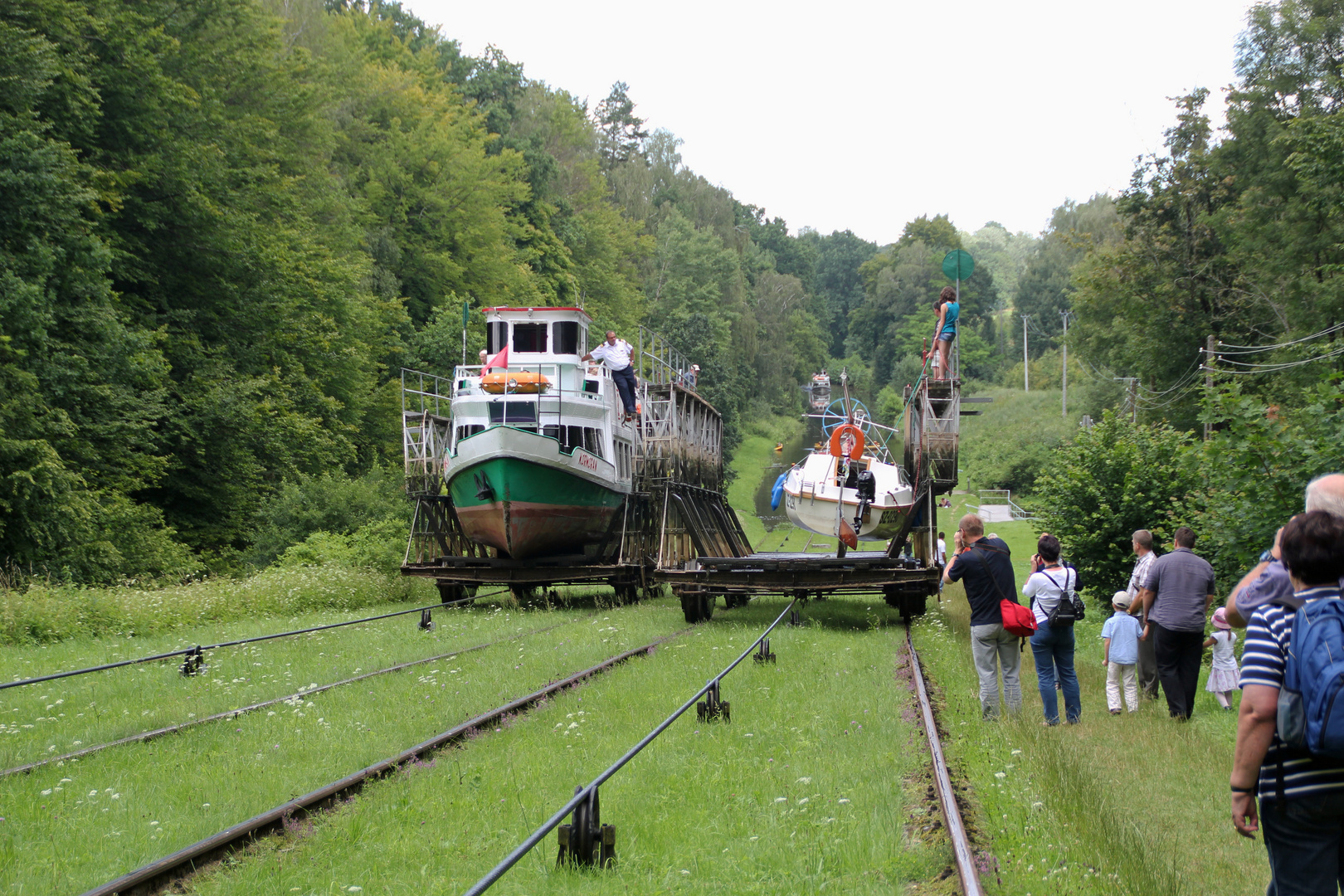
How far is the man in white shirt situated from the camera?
24797mm

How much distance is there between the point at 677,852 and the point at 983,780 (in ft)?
7.80

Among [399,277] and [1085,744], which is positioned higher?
[399,277]

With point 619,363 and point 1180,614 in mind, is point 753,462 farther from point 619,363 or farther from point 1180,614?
point 1180,614

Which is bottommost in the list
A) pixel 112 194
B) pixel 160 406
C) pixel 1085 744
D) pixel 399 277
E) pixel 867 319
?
pixel 1085 744

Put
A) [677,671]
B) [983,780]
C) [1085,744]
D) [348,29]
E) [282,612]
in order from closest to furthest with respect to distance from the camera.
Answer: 1. [983,780]
2. [1085,744]
3. [677,671]
4. [282,612]
5. [348,29]

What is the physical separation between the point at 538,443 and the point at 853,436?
21.7ft

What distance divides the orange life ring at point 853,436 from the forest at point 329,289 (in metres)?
3.71

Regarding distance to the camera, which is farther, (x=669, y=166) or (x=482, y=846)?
(x=669, y=166)

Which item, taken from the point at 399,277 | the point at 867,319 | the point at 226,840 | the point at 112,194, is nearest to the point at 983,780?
the point at 226,840

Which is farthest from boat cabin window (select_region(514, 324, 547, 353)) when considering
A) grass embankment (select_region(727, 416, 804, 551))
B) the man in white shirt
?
grass embankment (select_region(727, 416, 804, 551))

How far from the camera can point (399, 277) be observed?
52.1 meters

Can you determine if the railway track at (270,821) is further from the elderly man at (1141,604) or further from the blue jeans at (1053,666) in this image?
the elderly man at (1141,604)

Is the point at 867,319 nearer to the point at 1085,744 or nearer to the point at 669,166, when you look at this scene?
the point at 669,166

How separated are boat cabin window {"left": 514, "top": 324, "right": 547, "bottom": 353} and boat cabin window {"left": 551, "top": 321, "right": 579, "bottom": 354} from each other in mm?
271
